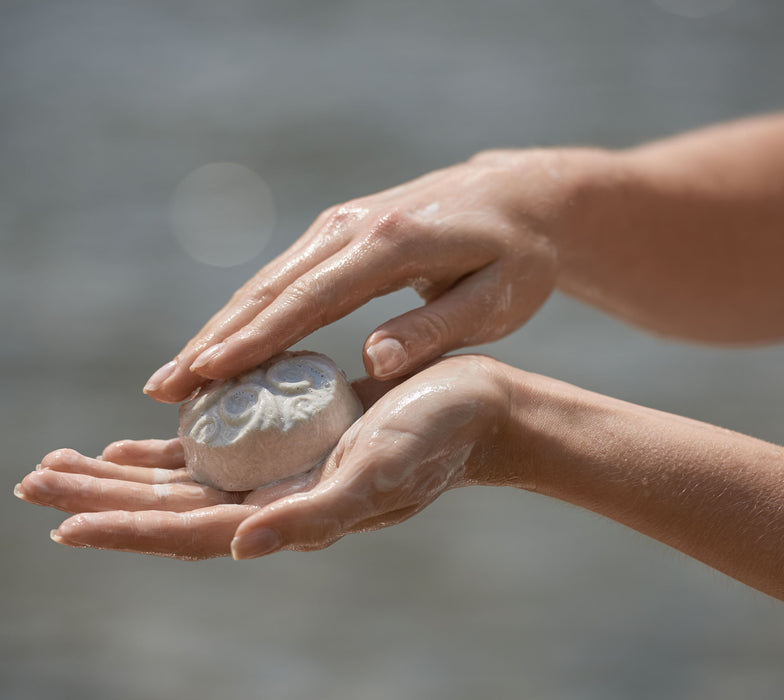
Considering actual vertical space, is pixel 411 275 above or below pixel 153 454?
above

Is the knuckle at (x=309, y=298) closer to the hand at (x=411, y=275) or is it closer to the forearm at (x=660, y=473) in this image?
the hand at (x=411, y=275)

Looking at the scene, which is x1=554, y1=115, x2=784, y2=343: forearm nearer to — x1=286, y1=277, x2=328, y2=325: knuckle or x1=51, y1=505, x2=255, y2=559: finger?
x1=286, y1=277, x2=328, y2=325: knuckle

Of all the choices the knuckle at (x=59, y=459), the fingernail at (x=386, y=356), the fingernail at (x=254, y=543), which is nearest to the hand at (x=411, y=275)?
the fingernail at (x=386, y=356)

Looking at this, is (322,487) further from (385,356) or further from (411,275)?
(411,275)

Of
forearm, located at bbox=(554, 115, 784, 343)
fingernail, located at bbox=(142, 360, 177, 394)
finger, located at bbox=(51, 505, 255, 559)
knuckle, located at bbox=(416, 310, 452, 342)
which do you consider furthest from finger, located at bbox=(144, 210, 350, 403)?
forearm, located at bbox=(554, 115, 784, 343)

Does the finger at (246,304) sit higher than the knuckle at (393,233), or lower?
lower

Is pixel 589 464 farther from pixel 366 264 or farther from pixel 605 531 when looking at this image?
pixel 605 531

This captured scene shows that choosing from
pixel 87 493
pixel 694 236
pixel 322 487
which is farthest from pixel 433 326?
pixel 694 236
